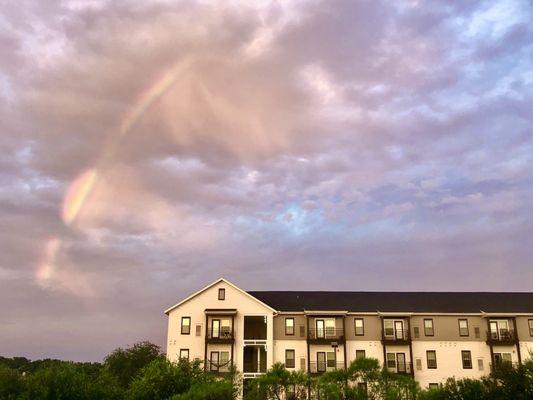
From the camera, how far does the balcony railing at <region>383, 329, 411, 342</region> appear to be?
2771 inches

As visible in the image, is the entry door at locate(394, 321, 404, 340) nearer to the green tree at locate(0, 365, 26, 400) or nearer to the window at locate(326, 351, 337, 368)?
the window at locate(326, 351, 337, 368)

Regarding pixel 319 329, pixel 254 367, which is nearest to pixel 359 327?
pixel 319 329

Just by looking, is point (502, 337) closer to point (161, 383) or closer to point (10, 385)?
point (161, 383)

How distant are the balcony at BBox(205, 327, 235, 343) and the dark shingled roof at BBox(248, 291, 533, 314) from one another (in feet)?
21.9

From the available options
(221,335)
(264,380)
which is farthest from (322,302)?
(264,380)

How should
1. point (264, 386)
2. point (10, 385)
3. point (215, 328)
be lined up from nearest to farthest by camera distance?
point (10, 385) < point (264, 386) < point (215, 328)

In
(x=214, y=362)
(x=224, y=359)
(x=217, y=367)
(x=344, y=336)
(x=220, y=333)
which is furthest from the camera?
(x=220, y=333)

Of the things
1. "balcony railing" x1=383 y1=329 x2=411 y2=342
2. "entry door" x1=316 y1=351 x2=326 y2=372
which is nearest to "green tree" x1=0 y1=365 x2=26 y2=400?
"entry door" x1=316 y1=351 x2=326 y2=372

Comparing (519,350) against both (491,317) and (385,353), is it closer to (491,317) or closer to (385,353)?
(491,317)

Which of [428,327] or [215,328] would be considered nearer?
[215,328]

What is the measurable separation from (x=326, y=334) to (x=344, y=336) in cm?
210

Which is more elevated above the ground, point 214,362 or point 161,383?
point 214,362

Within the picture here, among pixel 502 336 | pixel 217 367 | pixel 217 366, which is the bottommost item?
pixel 217 367

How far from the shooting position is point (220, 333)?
70438mm
